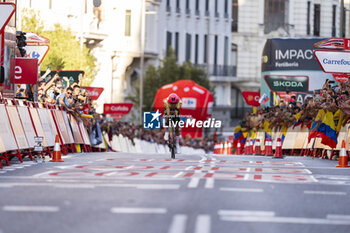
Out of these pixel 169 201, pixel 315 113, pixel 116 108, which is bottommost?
pixel 169 201

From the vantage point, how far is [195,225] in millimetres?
11273

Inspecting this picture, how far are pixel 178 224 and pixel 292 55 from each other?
3591 centimetres

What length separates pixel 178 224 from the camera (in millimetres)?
11305

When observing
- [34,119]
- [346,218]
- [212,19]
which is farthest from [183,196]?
[212,19]

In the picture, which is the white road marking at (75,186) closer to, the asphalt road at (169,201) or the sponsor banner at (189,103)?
the asphalt road at (169,201)

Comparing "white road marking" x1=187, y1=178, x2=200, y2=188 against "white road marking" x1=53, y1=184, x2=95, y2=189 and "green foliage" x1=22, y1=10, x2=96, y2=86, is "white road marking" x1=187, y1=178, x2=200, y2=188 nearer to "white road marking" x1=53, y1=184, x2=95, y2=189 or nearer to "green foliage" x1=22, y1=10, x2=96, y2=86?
"white road marking" x1=53, y1=184, x2=95, y2=189

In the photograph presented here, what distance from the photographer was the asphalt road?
1140 centimetres

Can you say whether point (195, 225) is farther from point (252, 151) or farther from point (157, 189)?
point (252, 151)

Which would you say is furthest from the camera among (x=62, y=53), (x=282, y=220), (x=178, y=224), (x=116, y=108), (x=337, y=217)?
(x=116, y=108)

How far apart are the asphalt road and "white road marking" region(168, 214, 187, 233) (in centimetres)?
1

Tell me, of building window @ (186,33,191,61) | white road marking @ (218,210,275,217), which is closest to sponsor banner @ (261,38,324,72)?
white road marking @ (218,210,275,217)

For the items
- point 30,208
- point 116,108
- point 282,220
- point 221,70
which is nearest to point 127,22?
point 116,108

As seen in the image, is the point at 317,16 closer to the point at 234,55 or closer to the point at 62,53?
the point at 234,55

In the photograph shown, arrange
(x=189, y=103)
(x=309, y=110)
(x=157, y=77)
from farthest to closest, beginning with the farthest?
(x=157, y=77), (x=189, y=103), (x=309, y=110)
